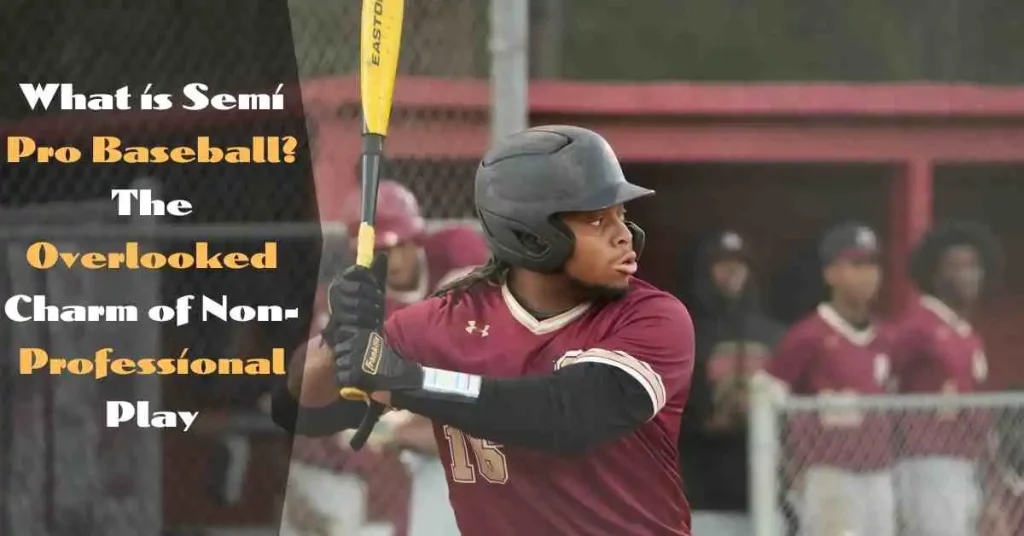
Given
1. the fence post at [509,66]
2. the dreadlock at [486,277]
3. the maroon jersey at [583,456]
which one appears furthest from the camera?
the fence post at [509,66]

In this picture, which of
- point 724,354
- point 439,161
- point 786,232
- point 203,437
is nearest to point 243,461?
point 203,437

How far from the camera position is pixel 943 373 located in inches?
149

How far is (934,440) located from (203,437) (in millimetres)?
1898

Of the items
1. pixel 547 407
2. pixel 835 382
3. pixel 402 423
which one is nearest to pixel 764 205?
pixel 835 382

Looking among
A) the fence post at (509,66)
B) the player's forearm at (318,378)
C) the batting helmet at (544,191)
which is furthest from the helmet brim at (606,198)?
the fence post at (509,66)

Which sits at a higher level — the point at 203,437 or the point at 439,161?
the point at 439,161

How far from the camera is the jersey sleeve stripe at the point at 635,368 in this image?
2.01 metres

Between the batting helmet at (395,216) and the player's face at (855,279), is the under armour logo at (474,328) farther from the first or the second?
the player's face at (855,279)

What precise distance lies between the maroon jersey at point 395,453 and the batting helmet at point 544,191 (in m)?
1.49

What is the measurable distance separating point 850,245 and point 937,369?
16.4 inches

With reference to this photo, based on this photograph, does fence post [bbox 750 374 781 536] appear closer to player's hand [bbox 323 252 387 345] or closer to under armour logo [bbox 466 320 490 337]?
under armour logo [bbox 466 320 490 337]

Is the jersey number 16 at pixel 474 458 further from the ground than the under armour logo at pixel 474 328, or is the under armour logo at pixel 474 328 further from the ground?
the under armour logo at pixel 474 328

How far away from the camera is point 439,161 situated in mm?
3672

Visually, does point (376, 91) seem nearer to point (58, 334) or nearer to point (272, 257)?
point (272, 257)
